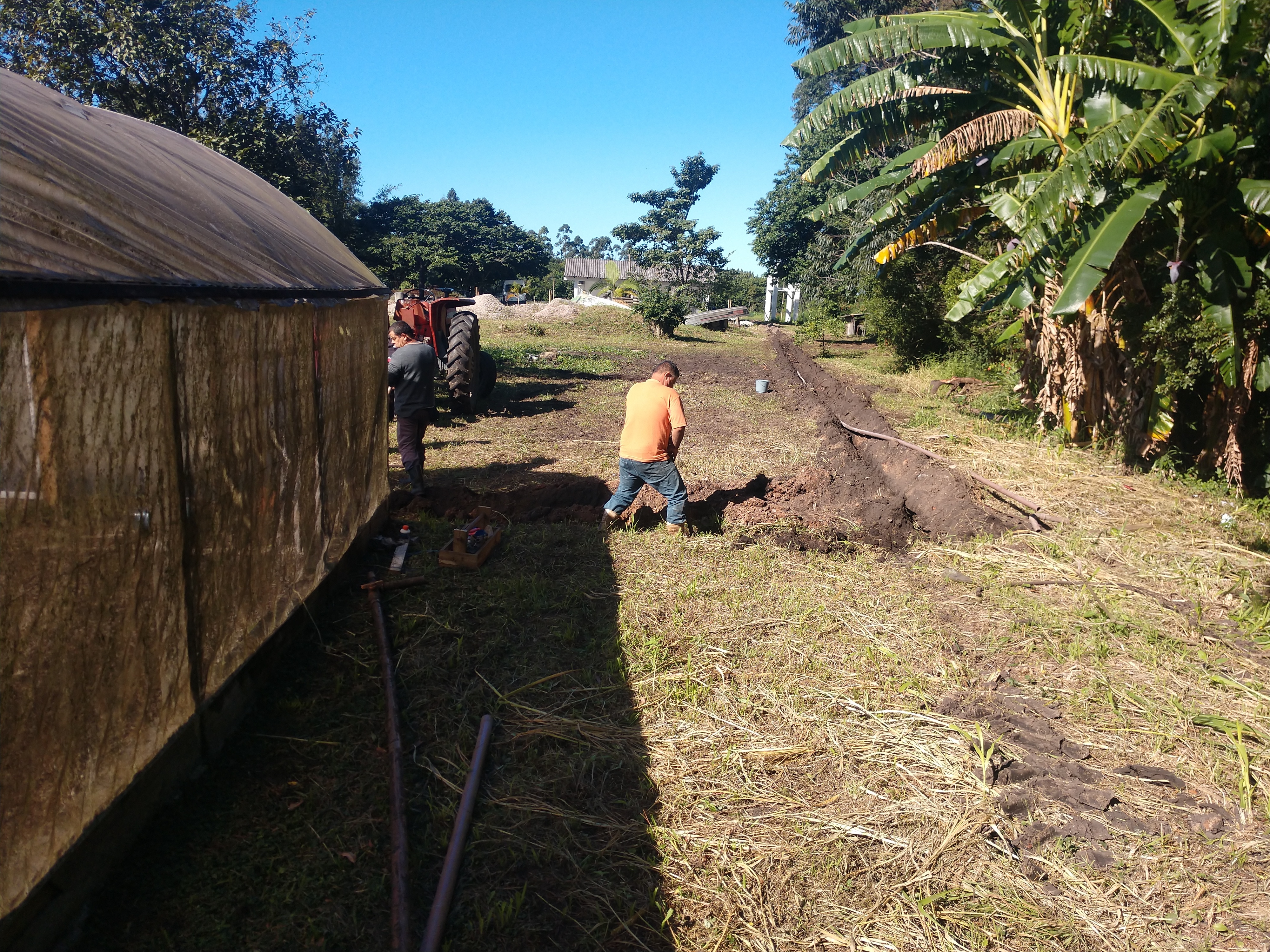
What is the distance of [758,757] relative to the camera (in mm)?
4055

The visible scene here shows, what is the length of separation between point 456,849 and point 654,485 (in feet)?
13.9

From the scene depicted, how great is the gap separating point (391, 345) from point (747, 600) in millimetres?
6076

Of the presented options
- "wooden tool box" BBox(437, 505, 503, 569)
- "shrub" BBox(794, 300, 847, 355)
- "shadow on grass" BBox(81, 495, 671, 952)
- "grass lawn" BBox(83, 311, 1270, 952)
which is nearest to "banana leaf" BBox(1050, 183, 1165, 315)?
"grass lawn" BBox(83, 311, 1270, 952)

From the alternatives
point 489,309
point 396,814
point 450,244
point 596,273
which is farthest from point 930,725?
point 596,273

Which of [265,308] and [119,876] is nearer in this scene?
→ [119,876]

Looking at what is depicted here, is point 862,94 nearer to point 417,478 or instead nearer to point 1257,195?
point 1257,195

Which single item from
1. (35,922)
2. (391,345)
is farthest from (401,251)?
(35,922)

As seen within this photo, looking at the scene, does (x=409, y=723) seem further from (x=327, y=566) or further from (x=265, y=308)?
(x=265, y=308)

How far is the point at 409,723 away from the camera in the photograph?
4.18m

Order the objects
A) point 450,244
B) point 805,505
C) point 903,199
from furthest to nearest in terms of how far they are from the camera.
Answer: point 450,244, point 903,199, point 805,505

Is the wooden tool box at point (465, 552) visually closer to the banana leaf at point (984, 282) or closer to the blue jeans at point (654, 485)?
the blue jeans at point (654, 485)

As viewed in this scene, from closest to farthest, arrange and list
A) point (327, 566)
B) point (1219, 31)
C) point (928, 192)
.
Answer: point (327, 566), point (1219, 31), point (928, 192)

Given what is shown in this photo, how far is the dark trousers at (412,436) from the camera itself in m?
7.73

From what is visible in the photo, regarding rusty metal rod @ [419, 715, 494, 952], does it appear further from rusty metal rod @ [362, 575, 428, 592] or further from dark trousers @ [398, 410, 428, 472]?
dark trousers @ [398, 410, 428, 472]
